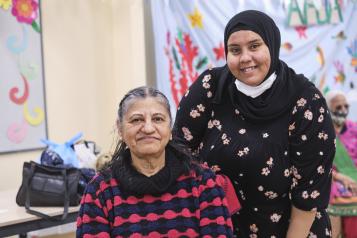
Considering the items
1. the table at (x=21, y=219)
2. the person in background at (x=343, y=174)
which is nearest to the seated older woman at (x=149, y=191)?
the table at (x=21, y=219)

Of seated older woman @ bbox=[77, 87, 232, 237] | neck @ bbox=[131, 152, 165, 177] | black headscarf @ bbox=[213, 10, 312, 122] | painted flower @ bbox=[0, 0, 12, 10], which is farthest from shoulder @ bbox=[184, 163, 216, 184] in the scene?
painted flower @ bbox=[0, 0, 12, 10]

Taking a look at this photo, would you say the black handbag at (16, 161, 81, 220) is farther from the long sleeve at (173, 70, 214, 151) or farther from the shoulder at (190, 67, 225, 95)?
the shoulder at (190, 67, 225, 95)

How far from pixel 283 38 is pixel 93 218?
2.29 m

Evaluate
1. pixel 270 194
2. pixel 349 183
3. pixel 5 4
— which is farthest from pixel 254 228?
pixel 5 4

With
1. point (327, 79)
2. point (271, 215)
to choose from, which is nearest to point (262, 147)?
point (271, 215)

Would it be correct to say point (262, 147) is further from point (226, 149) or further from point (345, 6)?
point (345, 6)

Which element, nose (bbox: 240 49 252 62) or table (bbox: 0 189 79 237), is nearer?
nose (bbox: 240 49 252 62)

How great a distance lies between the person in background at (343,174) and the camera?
2.83m

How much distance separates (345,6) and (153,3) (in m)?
1.60

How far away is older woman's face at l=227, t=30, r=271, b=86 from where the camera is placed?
123cm

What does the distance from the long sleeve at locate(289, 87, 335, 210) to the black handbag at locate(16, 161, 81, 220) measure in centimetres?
139

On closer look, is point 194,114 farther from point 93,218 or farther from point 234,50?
point 93,218

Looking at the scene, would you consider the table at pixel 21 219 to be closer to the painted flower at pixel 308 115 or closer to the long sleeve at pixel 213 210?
the long sleeve at pixel 213 210

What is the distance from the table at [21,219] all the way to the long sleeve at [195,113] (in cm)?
114
